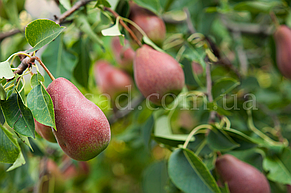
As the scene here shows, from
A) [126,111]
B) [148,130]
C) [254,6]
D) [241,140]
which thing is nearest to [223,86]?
[241,140]

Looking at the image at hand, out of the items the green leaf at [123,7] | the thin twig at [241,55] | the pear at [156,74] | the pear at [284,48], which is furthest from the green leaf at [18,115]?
the thin twig at [241,55]

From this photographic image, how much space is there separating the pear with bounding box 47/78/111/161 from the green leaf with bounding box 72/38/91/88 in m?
0.35

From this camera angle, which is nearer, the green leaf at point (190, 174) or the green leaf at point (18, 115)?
the green leaf at point (18, 115)

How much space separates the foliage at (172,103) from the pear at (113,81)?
1.8 inches

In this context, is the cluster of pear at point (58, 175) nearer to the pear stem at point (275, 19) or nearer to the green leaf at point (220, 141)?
the green leaf at point (220, 141)

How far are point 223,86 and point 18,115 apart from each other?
44 centimetres

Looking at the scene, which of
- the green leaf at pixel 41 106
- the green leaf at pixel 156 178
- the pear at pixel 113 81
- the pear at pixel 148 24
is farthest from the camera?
the pear at pixel 113 81

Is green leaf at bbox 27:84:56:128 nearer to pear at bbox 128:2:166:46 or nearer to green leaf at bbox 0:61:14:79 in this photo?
green leaf at bbox 0:61:14:79

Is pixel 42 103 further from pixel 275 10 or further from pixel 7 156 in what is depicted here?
pixel 275 10

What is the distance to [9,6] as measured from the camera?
731mm

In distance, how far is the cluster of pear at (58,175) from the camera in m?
0.87

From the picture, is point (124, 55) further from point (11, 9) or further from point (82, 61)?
point (11, 9)

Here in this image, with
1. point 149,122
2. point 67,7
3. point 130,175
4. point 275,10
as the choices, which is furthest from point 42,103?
point 130,175

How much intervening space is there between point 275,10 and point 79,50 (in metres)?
0.75
